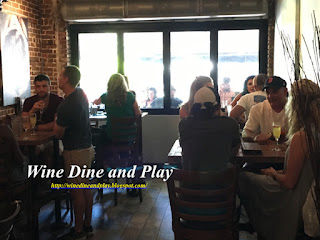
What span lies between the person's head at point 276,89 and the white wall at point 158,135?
315 cm

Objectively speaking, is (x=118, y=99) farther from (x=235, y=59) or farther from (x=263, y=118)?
(x=235, y=59)

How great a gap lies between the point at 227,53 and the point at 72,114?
3.62m

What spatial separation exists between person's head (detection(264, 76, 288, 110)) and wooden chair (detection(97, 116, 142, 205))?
5.75 ft

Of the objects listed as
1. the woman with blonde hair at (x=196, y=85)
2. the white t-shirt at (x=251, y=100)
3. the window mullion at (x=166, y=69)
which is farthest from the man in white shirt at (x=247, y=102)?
the window mullion at (x=166, y=69)

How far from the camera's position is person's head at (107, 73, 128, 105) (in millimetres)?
4566

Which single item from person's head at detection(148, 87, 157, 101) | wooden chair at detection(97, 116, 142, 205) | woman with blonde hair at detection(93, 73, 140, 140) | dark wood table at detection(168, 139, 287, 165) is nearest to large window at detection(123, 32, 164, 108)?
person's head at detection(148, 87, 157, 101)

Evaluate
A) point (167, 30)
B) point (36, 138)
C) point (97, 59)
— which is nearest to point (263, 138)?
point (36, 138)

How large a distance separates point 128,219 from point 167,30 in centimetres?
339

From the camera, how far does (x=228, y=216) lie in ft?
7.58

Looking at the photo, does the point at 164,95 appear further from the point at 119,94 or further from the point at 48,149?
the point at 48,149

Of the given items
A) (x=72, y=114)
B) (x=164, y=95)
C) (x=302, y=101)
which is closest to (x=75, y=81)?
(x=72, y=114)

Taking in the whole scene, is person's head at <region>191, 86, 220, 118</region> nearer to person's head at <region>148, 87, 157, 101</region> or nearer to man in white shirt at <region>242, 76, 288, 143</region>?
man in white shirt at <region>242, 76, 288, 143</region>

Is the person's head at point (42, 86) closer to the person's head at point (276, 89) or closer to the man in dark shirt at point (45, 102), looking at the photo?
the man in dark shirt at point (45, 102)

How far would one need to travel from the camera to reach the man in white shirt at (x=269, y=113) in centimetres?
315
